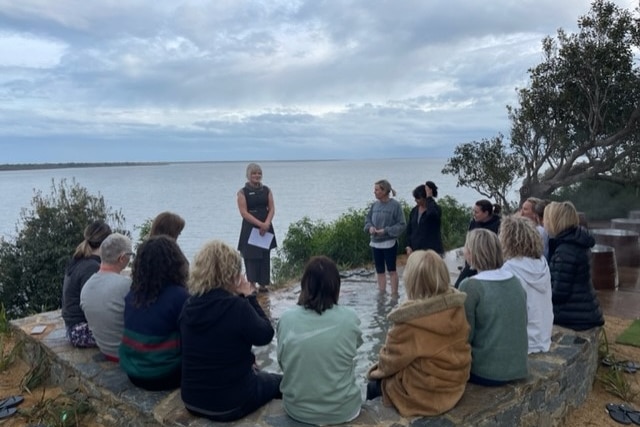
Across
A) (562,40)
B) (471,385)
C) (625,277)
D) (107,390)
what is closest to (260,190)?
(107,390)

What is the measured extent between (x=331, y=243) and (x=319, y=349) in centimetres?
670

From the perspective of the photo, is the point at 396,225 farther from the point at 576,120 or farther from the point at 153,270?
the point at 576,120

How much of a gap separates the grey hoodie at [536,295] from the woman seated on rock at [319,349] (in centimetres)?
145

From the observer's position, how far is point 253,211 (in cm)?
638

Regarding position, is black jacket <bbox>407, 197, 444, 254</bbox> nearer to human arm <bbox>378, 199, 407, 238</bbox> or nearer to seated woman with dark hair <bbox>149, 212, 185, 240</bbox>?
human arm <bbox>378, 199, 407, 238</bbox>

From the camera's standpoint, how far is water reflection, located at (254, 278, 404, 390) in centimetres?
456

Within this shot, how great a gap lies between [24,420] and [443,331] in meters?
3.08

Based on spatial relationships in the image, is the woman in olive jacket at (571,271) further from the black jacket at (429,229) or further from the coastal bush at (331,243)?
the coastal bush at (331,243)

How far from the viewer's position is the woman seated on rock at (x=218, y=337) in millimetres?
2783

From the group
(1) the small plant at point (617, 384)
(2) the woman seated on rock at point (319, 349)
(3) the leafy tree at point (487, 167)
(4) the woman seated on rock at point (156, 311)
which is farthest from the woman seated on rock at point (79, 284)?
(3) the leafy tree at point (487, 167)

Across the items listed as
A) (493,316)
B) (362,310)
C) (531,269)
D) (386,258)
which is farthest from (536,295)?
(386,258)

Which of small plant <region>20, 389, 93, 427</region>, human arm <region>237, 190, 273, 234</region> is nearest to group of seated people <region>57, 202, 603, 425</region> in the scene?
small plant <region>20, 389, 93, 427</region>

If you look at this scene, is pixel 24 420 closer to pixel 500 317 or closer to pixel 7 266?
pixel 500 317

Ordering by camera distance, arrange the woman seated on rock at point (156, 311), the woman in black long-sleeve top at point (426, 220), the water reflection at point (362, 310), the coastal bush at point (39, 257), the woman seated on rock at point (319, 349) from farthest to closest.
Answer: the coastal bush at point (39, 257)
the woman in black long-sleeve top at point (426, 220)
the water reflection at point (362, 310)
the woman seated on rock at point (156, 311)
the woman seated on rock at point (319, 349)
